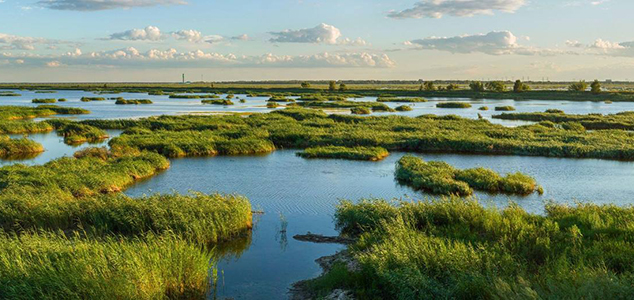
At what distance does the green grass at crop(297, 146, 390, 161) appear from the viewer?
34438mm

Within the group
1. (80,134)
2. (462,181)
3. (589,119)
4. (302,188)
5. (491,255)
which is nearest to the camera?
(491,255)

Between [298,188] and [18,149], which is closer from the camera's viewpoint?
[298,188]

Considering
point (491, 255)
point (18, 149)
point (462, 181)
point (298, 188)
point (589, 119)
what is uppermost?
point (589, 119)

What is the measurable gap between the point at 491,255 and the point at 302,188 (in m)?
14.7

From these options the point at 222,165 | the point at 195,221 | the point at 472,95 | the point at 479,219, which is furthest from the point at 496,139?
the point at 472,95

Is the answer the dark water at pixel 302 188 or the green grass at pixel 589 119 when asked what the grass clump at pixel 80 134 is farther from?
the green grass at pixel 589 119

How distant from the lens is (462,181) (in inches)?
985

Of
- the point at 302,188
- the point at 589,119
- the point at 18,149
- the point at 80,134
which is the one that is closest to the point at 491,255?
the point at 302,188

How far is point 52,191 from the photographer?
20.2 m

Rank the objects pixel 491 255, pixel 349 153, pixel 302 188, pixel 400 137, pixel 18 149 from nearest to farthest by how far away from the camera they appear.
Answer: pixel 491 255
pixel 302 188
pixel 349 153
pixel 18 149
pixel 400 137

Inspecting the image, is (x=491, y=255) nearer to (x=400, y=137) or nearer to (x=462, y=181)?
(x=462, y=181)

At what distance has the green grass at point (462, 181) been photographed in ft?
78.1

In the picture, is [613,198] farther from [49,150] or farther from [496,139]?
[49,150]

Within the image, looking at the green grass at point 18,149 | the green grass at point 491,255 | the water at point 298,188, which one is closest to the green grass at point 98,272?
the water at point 298,188
